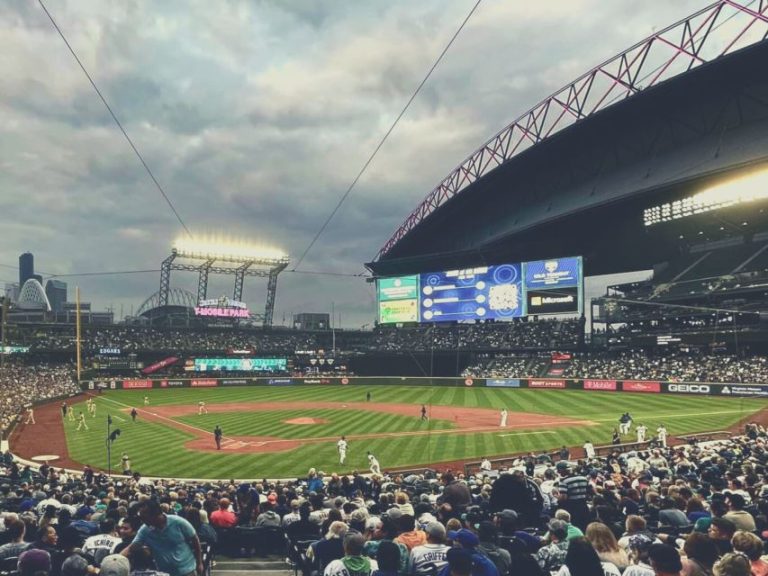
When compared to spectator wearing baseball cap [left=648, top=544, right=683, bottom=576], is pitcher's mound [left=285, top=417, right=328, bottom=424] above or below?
below

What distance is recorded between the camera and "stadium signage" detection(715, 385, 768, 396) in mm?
47219

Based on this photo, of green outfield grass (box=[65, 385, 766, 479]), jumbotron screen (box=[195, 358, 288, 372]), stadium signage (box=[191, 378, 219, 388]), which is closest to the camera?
green outfield grass (box=[65, 385, 766, 479])

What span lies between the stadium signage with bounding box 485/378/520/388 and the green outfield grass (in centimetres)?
606

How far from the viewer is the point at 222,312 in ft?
362

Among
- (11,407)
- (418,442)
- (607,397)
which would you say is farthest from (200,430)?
(607,397)

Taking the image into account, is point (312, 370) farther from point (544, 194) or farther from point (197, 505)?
point (197, 505)

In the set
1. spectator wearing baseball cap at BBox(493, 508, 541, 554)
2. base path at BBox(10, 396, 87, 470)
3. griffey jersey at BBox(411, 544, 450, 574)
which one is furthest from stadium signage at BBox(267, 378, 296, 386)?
griffey jersey at BBox(411, 544, 450, 574)

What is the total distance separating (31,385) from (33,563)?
69.2 meters

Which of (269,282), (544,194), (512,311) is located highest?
(544,194)

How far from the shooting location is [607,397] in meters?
52.9

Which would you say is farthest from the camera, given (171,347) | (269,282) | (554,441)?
(269,282)

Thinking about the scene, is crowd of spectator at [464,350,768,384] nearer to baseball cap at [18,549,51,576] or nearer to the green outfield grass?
the green outfield grass

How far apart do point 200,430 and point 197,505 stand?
28123 mm

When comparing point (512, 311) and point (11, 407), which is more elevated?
point (512, 311)
